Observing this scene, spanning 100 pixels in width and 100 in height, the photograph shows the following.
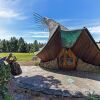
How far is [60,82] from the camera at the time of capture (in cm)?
1298

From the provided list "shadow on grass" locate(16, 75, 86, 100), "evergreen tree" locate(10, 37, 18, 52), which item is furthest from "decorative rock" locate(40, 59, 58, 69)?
"evergreen tree" locate(10, 37, 18, 52)

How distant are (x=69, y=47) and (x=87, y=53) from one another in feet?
4.77

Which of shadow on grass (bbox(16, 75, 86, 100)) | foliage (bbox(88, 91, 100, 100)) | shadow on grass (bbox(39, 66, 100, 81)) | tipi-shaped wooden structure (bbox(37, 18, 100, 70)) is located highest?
tipi-shaped wooden structure (bbox(37, 18, 100, 70))

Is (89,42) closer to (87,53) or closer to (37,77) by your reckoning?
(87,53)

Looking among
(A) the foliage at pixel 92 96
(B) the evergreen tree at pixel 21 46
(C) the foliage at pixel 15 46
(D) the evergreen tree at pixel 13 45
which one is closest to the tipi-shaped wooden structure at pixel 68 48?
(A) the foliage at pixel 92 96

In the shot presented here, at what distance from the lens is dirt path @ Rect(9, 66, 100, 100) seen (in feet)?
38.1

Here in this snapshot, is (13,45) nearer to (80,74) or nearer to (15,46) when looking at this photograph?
(15,46)

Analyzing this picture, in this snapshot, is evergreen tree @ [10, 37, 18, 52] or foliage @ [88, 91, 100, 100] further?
evergreen tree @ [10, 37, 18, 52]

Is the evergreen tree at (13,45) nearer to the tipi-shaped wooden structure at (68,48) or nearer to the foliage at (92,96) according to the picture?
the tipi-shaped wooden structure at (68,48)

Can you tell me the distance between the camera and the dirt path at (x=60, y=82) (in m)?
11.6

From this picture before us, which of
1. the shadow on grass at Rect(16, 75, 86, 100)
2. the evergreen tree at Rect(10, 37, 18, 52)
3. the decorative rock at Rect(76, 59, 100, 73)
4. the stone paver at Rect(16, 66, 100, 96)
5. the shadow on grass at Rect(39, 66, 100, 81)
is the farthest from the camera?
the evergreen tree at Rect(10, 37, 18, 52)

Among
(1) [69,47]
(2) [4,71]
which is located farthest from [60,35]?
(2) [4,71]

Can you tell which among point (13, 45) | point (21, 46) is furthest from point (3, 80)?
point (13, 45)

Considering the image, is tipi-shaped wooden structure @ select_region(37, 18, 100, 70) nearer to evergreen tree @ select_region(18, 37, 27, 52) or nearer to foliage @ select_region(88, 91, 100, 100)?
foliage @ select_region(88, 91, 100, 100)
